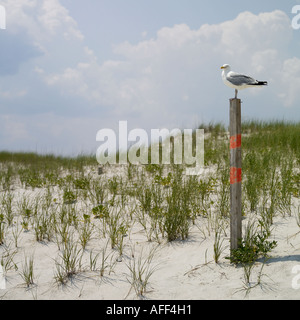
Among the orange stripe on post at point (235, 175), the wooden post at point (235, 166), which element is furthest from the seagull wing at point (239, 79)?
the orange stripe on post at point (235, 175)

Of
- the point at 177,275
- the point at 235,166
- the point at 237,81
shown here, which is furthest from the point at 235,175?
the point at 177,275

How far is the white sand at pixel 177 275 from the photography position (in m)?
3.18

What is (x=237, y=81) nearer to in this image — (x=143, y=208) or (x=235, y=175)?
(x=235, y=175)

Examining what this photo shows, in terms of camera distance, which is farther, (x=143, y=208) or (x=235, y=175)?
(x=143, y=208)

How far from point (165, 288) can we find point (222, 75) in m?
2.68

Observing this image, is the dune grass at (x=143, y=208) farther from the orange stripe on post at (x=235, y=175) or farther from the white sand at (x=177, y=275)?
the orange stripe on post at (x=235, y=175)

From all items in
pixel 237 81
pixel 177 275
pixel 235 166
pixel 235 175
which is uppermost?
pixel 237 81

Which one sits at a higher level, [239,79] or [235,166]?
[239,79]

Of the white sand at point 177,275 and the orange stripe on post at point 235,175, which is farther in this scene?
the orange stripe on post at point 235,175

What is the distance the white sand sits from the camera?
3.18 meters

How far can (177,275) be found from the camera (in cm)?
366

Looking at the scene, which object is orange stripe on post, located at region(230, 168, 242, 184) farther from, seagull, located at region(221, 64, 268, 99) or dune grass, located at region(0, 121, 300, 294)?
seagull, located at region(221, 64, 268, 99)
